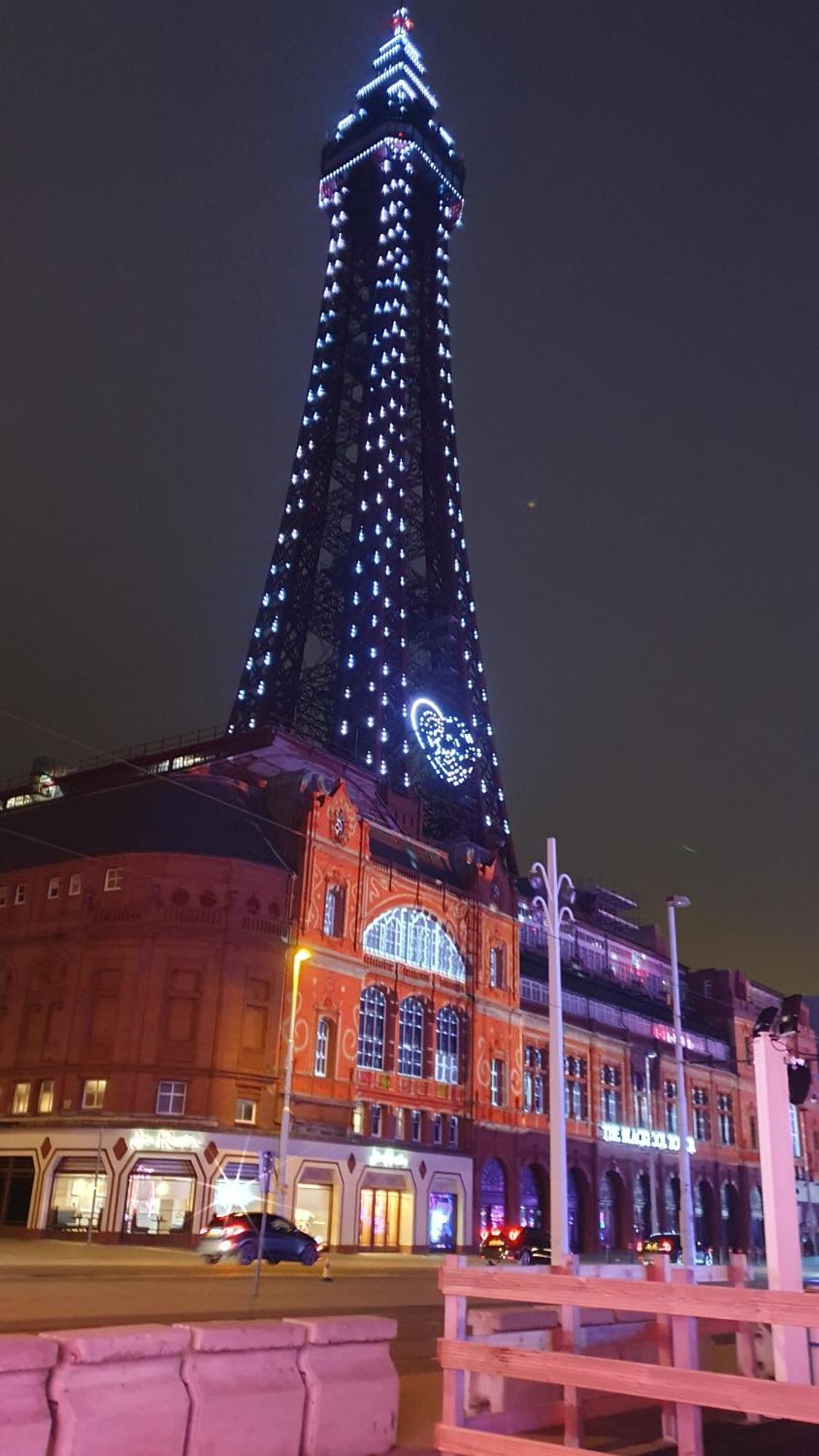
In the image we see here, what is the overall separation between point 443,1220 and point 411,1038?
30.3ft

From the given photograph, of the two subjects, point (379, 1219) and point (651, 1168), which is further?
point (651, 1168)

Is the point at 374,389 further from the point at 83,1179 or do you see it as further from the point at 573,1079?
the point at 83,1179

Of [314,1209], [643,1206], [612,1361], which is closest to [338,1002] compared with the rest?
[314,1209]

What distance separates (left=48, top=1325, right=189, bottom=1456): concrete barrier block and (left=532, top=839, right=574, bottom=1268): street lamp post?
70.7 ft

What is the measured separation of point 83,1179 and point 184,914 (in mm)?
11427

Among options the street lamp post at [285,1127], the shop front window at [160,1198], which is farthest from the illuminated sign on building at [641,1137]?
the shop front window at [160,1198]

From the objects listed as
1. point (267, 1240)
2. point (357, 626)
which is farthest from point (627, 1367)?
point (357, 626)

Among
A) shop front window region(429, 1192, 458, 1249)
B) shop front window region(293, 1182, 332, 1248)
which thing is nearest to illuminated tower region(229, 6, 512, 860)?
shop front window region(429, 1192, 458, 1249)

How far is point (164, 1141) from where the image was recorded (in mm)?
47219

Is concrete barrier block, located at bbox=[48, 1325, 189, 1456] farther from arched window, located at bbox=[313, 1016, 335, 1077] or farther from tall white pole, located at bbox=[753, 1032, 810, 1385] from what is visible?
arched window, located at bbox=[313, 1016, 335, 1077]

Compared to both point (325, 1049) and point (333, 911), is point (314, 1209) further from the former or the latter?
point (333, 911)

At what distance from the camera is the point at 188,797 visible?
55344 mm

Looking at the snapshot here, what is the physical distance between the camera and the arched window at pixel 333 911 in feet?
182

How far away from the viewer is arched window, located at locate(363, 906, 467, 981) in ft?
196
